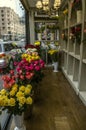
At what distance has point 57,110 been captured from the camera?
9.39 feet

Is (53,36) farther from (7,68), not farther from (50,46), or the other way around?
(7,68)

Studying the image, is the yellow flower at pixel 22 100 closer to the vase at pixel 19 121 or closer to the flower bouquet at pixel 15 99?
the flower bouquet at pixel 15 99

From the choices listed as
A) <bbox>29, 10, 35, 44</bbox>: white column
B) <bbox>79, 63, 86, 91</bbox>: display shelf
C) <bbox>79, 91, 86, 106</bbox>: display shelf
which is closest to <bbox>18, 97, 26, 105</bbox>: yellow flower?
<bbox>79, 91, 86, 106</bbox>: display shelf

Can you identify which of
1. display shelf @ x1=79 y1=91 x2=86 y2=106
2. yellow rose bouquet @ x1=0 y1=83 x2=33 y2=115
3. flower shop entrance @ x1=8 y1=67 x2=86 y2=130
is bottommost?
flower shop entrance @ x1=8 y1=67 x2=86 y2=130

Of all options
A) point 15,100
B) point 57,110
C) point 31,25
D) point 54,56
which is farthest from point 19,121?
point 31,25

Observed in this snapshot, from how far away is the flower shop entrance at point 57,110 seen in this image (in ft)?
7.84

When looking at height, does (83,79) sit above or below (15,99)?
below

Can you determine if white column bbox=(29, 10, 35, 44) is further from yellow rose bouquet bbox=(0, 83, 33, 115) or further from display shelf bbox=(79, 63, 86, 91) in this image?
yellow rose bouquet bbox=(0, 83, 33, 115)

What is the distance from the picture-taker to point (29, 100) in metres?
1.73

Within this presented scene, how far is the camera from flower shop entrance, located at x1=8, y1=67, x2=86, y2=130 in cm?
239

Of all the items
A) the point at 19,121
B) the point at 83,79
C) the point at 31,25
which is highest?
the point at 31,25

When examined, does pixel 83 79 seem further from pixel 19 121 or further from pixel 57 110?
pixel 19 121

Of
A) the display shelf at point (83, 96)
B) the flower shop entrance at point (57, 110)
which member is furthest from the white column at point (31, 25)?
the display shelf at point (83, 96)

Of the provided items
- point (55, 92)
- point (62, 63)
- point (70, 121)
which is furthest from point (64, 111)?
point (62, 63)
